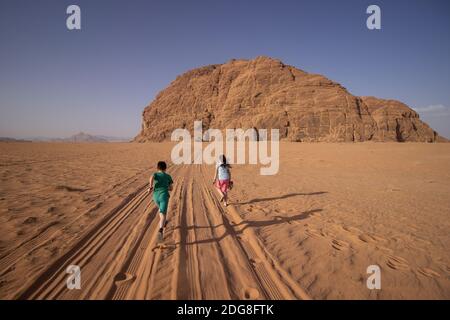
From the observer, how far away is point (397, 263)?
445 centimetres

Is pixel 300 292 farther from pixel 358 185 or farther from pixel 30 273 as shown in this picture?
pixel 358 185

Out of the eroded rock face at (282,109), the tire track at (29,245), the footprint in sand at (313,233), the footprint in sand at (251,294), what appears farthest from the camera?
the eroded rock face at (282,109)

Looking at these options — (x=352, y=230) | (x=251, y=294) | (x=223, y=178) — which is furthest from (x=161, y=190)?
(x=352, y=230)

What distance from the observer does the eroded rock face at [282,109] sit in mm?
64000

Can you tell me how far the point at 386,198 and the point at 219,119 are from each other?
7825cm

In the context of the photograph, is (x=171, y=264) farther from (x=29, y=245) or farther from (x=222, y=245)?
(x=29, y=245)

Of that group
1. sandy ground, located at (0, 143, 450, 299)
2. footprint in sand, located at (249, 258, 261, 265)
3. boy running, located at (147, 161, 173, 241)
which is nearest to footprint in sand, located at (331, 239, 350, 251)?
sandy ground, located at (0, 143, 450, 299)

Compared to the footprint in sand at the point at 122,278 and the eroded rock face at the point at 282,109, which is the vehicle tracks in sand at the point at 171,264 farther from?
the eroded rock face at the point at 282,109

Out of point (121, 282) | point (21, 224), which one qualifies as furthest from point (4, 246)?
point (121, 282)

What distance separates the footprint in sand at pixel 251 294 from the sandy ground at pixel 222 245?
2 cm

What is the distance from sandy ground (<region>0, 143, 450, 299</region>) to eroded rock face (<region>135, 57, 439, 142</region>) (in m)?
57.8

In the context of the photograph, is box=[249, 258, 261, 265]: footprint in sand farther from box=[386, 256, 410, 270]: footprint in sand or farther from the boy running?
box=[386, 256, 410, 270]: footprint in sand

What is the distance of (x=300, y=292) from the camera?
3471 millimetres

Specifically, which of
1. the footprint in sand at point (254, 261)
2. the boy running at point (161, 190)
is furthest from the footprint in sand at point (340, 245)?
the boy running at point (161, 190)
